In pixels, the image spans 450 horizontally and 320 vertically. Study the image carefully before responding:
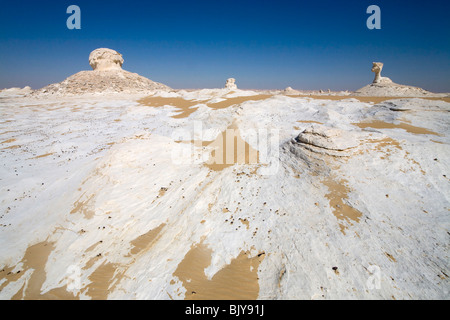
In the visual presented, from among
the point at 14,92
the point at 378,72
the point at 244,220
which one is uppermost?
the point at 378,72

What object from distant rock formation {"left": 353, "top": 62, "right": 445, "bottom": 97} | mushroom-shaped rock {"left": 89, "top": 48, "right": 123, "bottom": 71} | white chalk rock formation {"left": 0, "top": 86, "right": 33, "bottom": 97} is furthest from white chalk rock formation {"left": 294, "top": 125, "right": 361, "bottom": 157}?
white chalk rock formation {"left": 0, "top": 86, "right": 33, "bottom": 97}

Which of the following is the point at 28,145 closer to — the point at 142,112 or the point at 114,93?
the point at 142,112

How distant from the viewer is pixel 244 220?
21.1ft

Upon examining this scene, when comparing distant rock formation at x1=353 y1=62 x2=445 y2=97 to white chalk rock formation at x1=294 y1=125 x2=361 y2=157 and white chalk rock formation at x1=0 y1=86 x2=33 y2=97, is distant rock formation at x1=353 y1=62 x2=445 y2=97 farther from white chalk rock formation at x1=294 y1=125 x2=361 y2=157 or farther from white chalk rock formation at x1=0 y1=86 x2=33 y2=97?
white chalk rock formation at x1=0 y1=86 x2=33 y2=97

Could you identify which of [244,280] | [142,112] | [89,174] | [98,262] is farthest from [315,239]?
[142,112]

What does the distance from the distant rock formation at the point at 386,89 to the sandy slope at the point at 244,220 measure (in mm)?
30897

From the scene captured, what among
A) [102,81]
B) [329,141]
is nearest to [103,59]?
[102,81]

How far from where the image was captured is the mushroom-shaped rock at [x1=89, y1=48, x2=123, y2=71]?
60.7 meters

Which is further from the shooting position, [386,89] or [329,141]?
[386,89]

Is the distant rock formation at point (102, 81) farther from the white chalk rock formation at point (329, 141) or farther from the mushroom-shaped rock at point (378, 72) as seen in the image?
the mushroom-shaped rock at point (378, 72)

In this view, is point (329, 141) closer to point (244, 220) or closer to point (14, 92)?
point (244, 220)

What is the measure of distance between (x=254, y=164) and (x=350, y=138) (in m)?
4.58

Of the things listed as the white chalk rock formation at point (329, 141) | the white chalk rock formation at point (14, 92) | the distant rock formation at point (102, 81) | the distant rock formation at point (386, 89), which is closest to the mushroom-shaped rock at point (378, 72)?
the distant rock formation at point (386, 89)

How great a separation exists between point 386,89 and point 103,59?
254 feet
